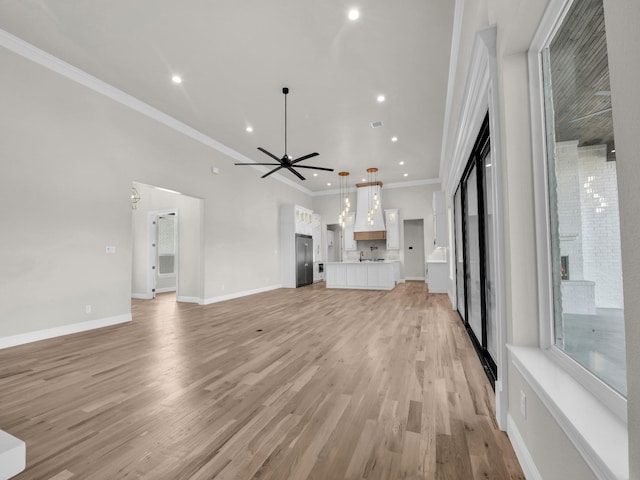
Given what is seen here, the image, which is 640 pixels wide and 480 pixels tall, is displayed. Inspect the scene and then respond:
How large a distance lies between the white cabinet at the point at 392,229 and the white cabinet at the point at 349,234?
125cm

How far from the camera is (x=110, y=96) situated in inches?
176

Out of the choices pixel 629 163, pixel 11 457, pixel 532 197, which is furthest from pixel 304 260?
pixel 629 163

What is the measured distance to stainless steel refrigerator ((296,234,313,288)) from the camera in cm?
919

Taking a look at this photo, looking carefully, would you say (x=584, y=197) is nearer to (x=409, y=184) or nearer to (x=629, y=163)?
(x=629, y=163)

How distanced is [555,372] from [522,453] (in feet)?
1.62

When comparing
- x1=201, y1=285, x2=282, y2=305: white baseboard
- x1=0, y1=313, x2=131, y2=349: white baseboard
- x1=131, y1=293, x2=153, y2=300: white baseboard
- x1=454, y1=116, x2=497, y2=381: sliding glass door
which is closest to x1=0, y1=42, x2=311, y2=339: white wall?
x1=0, y1=313, x2=131, y2=349: white baseboard

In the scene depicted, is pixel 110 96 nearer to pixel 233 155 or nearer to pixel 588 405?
pixel 233 155

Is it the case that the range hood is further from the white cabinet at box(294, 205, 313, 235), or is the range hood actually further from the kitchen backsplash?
the white cabinet at box(294, 205, 313, 235)

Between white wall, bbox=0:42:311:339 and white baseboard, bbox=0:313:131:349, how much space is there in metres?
0.05

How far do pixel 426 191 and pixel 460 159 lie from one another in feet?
22.1

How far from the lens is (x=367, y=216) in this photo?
10102 millimetres

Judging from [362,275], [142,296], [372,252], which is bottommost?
[142,296]

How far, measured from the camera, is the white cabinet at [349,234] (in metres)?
10.8

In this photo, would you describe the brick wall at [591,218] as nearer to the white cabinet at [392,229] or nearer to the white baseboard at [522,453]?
the white baseboard at [522,453]
